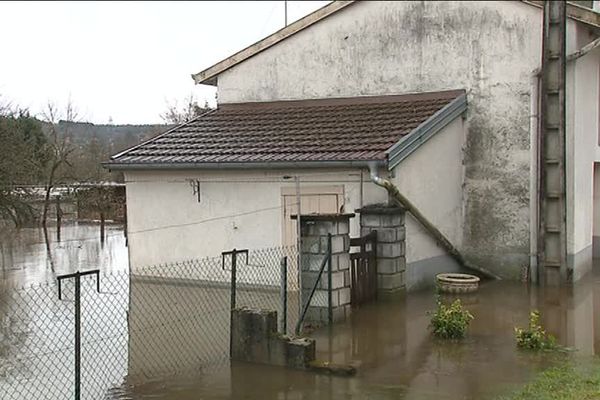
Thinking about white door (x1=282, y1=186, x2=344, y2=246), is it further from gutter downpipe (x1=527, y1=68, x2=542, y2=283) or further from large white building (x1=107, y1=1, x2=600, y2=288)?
gutter downpipe (x1=527, y1=68, x2=542, y2=283)

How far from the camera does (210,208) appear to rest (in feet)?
44.9

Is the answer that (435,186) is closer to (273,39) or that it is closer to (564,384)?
(273,39)

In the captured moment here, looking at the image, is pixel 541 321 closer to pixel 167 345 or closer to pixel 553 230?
pixel 553 230

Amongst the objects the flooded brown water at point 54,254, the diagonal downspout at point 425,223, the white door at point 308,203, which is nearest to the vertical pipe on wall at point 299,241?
the white door at point 308,203

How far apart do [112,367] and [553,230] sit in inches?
348

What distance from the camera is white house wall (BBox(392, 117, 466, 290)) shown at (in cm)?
1255

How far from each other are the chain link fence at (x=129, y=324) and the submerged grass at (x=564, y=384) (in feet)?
9.80

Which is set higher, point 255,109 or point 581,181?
point 255,109

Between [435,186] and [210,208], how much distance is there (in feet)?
14.4

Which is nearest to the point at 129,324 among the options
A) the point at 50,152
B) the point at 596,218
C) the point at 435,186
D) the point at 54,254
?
the point at 435,186

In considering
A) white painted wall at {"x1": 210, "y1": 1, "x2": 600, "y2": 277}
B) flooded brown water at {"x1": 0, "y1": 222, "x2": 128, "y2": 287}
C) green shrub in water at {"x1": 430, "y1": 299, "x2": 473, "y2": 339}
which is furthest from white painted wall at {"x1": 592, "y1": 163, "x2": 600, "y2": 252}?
flooded brown water at {"x1": 0, "y1": 222, "x2": 128, "y2": 287}

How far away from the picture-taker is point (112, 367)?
311 inches

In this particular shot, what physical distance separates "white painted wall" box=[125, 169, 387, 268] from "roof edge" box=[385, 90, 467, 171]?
0.68 metres

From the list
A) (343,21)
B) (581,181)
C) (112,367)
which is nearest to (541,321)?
(581,181)
